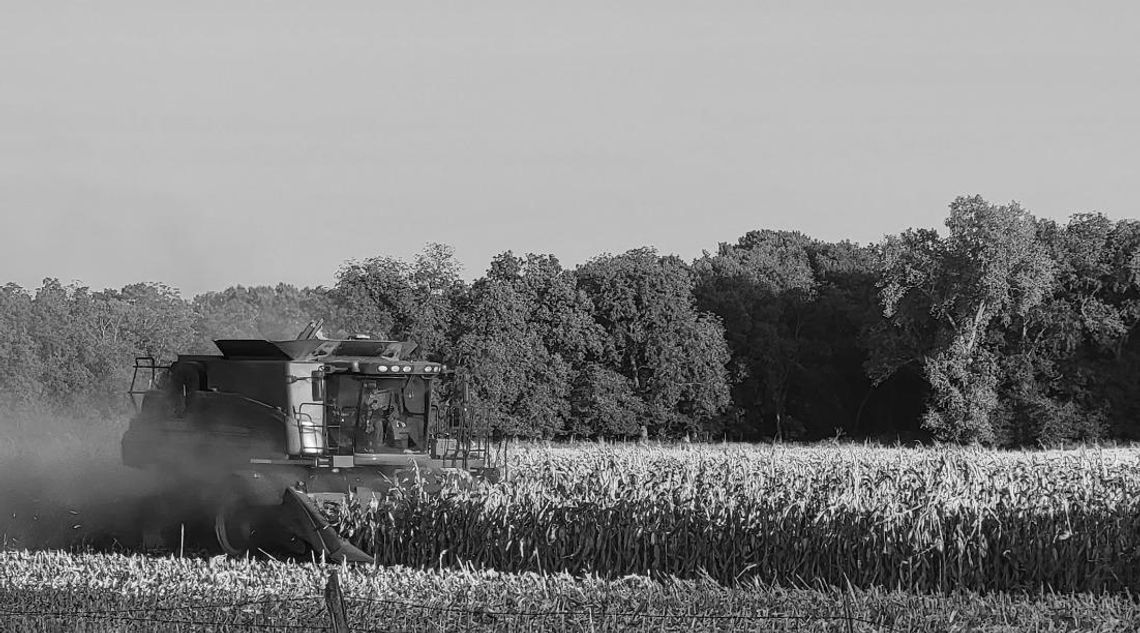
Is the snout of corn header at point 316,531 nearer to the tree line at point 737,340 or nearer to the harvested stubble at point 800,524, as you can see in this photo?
the harvested stubble at point 800,524

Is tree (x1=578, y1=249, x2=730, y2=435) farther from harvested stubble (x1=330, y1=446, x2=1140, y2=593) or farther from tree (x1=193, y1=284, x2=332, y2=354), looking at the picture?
harvested stubble (x1=330, y1=446, x2=1140, y2=593)

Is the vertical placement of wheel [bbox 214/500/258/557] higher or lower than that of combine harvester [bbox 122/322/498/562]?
lower

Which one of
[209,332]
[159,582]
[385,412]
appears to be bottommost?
[159,582]

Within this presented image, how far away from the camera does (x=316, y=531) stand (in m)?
17.8

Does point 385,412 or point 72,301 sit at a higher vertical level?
point 72,301

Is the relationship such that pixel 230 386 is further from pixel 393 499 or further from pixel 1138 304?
pixel 1138 304

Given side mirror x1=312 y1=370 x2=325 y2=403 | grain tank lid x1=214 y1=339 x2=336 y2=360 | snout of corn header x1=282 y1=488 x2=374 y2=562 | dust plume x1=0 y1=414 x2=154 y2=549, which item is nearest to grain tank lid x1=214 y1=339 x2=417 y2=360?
grain tank lid x1=214 y1=339 x2=336 y2=360

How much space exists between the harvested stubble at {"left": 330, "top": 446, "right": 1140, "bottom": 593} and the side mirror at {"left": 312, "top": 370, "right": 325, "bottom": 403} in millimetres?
2353

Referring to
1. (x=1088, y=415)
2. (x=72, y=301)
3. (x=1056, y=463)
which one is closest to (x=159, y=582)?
(x=1056, y=463)

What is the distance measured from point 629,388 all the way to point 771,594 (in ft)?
167

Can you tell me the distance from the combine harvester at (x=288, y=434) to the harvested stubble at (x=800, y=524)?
1.57 meters

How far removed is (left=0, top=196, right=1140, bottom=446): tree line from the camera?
52.8m

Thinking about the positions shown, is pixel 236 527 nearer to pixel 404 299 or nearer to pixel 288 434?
pixel 288 434

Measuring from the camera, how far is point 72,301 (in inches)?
2276
